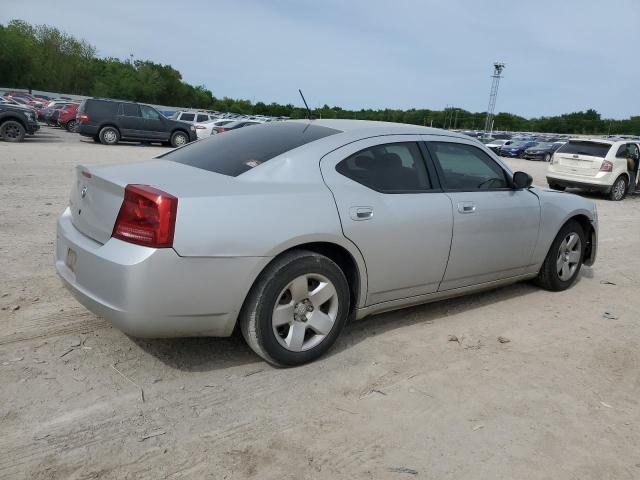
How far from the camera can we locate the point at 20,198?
328 inches

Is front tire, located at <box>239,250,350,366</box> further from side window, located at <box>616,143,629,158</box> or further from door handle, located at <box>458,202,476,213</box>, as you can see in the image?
side window, located at <box>616,143,629,158</box>

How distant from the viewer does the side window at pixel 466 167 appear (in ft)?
14.2

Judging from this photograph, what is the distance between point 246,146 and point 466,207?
171 cm

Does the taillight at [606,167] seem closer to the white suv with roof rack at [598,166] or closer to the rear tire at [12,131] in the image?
the white suv with roof rack at [598,166]

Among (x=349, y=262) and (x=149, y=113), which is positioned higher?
(x=149, y=113)

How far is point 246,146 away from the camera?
3.90 meters

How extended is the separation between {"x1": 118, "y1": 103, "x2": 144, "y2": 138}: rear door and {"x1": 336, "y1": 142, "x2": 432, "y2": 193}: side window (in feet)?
66.5

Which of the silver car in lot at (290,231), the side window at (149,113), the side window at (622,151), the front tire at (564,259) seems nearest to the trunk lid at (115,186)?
the silver car in lot at (290,231)

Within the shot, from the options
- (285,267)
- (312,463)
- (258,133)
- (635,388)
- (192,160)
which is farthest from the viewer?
(258,133)

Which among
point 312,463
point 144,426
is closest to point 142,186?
point 144,426

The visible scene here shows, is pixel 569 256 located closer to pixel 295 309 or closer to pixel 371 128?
pixel 371 128

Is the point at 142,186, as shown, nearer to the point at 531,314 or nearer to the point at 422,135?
the point at 422,135

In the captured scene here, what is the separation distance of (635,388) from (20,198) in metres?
8.14

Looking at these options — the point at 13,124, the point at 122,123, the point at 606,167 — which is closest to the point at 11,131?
the point at 13,124
